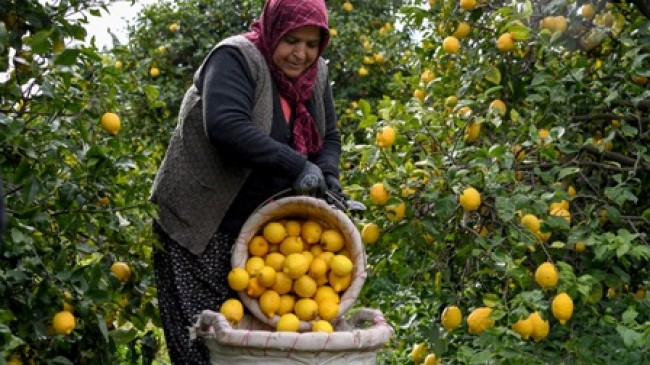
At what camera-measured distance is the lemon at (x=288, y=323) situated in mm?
2633

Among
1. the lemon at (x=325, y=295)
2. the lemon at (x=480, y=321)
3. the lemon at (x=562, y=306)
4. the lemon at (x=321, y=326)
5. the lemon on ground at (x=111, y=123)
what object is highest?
the lemon on ground at (x=111, y=123)

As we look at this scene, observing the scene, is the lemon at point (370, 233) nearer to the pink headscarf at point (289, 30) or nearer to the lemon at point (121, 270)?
the pink headscarf at point (289, 30)

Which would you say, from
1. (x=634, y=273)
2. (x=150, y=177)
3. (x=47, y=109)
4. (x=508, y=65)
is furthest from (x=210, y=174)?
(x=634, y=273)

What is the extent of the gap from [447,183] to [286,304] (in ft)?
1.68

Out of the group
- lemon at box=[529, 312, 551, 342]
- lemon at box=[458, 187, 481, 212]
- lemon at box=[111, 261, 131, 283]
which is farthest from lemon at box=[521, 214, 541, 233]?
lemon at box=[111, 261, 131, 283]

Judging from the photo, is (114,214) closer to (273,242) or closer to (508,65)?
(273,242)

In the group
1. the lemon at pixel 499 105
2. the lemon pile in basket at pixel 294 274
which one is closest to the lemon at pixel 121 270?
the lemon pile in basket at pixel 294 274

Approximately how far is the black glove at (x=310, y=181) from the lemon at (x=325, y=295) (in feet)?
0.75

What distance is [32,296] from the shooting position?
2387 mm

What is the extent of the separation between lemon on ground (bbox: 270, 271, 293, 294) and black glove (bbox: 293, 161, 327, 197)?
0.19 metres

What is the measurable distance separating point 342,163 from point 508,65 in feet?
2.51

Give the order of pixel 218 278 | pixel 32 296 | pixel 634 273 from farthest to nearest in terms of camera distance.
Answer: pixel 634 273 < pixel 218 278 < pixel 32 296

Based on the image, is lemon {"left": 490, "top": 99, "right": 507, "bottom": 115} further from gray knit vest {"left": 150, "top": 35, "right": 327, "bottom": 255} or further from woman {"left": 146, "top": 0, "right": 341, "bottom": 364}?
gray knit vest {"left": 150, "top": 35, "right": 327, "bottom": 255}

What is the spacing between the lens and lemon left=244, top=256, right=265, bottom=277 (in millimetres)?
2674
